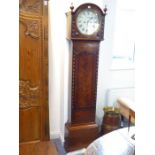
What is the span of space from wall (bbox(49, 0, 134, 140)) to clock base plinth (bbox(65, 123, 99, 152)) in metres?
0.20

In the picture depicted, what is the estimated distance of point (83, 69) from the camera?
8.79ft

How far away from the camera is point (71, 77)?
8.70ft

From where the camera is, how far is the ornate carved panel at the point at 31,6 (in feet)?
8.29

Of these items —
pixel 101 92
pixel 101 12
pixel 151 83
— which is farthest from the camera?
pixel 101 92

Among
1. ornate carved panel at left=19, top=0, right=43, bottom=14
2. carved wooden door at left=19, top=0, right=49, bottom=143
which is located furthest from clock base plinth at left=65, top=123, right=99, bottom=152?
ornate carved panel at left=19, top=0, right=43, bottom=14

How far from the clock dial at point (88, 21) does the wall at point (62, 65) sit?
0.51ft

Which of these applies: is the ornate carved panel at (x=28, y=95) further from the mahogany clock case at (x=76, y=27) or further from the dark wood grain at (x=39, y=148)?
the mahogany clock case at (x=76, y=27)

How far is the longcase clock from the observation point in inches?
102
